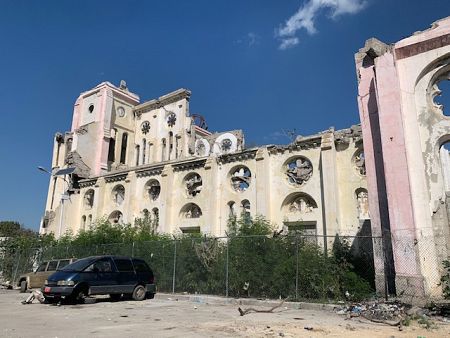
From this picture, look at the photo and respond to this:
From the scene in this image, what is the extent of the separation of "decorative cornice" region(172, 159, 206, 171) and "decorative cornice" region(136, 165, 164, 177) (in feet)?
4.98

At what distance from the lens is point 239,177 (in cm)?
2725

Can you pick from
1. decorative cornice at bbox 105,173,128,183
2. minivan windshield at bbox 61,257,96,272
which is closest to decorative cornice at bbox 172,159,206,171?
decorative cornice at bbox 105,173,128,183

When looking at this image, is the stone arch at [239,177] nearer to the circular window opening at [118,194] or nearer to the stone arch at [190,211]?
the stone arch at [190,211]

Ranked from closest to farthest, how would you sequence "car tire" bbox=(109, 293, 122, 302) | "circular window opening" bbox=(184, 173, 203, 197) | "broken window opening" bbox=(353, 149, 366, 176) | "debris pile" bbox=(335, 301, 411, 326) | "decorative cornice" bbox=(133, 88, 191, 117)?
"debris pile" bbox=(335, 301, 411, 326)
"car tire" bbox=(109, 293, 122, 302)
"broken window opening" bbox=(353, 149, 366, 176)
"circular window opening" bbox=(184, 173, 203, 197)
"decorative cornice" bbox=(133, 88, 191, 117)

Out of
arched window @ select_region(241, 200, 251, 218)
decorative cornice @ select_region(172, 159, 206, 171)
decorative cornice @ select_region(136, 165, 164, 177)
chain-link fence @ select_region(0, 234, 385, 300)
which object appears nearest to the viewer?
chain-link fence @ select_region(0, 234, 385, 300)

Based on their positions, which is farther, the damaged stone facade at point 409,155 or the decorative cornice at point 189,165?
the decorative cornice at point 189,165

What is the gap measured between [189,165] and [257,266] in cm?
1496

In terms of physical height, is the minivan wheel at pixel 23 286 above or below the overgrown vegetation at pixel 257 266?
below

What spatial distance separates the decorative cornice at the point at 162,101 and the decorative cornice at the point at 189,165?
13794mm

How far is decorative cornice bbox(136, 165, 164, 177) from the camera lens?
1228 inches

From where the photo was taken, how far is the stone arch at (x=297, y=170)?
24.2m

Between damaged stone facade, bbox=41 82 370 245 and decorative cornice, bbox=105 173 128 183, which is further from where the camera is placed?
decorative cornice, bbox=105 173 128 183

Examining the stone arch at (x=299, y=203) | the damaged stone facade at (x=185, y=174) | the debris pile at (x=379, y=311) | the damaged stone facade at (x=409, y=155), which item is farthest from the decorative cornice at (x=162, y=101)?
the debris pile at (x=379, y=311)

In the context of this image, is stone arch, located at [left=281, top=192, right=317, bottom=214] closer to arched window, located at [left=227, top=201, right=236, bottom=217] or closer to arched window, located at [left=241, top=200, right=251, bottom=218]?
arched window, located at [left=241, top=200, right=251, bottom=218]
